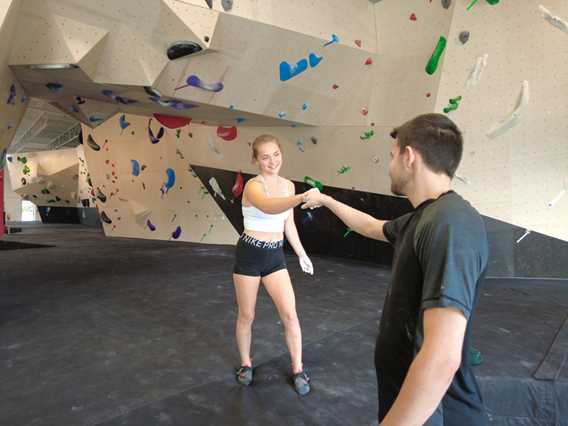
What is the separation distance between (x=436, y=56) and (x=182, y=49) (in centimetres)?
332

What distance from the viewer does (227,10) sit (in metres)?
4.59

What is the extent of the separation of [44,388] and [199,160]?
718 cm

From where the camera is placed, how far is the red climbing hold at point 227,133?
27.0 ft

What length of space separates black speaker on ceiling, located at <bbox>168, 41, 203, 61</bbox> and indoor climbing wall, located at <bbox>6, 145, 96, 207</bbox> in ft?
49.1

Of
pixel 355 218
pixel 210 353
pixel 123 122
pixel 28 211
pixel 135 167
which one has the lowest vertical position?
pixel 28 211

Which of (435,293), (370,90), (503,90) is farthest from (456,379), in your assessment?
(370,90)

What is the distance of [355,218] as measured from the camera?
59.9 inches

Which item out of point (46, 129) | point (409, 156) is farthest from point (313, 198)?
point (46, 129)

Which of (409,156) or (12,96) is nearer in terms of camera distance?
(409,156)

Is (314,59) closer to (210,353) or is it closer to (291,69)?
(291,69)

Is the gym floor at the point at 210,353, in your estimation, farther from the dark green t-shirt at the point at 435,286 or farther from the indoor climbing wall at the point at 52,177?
the indoor climbing wall at the point at 52,177

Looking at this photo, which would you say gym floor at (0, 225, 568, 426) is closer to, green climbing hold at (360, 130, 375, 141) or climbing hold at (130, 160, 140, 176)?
green climbing hold at (360, 130, 375, 141)

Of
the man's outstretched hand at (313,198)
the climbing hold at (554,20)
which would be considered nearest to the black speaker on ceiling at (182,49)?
the man's outstretched hand at (313,198)

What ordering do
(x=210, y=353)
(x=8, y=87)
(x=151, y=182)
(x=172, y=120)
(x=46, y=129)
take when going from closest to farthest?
(x=210, y=353), (x=8, y=87), (x=172, y=120), (x=151, y=182), (x=46, y=129)
